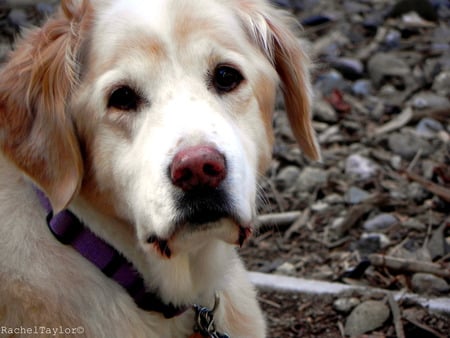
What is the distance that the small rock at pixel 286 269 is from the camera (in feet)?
15.8

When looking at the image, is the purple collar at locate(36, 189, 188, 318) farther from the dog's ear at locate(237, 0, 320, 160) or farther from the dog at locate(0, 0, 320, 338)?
the dog's ear at locate(237, 0, 320, 160)

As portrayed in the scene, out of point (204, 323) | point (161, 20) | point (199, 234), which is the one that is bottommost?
point (204, 323)

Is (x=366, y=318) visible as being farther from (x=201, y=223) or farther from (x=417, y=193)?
(x=201, y=223)

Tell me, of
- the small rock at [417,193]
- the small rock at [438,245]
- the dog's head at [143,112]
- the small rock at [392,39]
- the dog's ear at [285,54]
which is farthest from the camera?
the small rock at [392,39]

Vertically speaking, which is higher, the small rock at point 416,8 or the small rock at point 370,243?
the small rock at point 370,243

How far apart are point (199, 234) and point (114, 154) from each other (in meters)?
0.43

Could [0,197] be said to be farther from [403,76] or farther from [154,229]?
[403,76]

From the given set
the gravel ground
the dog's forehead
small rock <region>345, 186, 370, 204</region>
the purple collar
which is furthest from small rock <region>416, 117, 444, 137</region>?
the purple collar

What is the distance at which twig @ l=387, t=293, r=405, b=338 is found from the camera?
405cm

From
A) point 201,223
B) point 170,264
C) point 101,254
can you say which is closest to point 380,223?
point 170,264

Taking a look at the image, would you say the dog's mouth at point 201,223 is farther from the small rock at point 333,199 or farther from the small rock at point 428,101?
the small rock at point 428,101

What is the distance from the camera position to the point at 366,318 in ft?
13.8

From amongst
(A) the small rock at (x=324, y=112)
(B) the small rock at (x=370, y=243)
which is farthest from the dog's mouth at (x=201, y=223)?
(A) the small rock at (x=324, y=112)

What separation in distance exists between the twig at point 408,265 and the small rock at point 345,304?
295 millimetres
